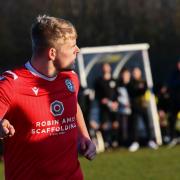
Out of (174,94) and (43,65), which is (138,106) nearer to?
(174,94)

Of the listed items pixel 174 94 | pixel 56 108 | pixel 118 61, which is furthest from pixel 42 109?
pixel 118 61

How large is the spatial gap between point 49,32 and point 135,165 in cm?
787

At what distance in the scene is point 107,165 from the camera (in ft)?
42.7

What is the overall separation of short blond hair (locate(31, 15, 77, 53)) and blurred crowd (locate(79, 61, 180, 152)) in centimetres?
982

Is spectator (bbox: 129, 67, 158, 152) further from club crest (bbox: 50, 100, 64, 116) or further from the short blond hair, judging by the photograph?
the short blond hair

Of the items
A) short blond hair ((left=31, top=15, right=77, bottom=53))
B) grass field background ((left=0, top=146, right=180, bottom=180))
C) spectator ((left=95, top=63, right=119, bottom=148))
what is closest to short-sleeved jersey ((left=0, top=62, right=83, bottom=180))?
short blond hair ((left=31, top=15, right=77, bottom=53))

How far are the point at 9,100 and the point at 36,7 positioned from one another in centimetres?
2838

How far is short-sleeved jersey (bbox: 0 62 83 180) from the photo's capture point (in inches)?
205

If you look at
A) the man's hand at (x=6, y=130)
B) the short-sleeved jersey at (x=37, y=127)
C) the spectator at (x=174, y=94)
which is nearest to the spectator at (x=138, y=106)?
the spectator at (x=174, y=94)

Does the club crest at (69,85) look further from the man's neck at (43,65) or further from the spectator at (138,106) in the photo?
the spectator at (138,106)

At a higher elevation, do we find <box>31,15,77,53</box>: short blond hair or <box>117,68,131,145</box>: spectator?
<box>31,15,77,53</box>: short blond hair

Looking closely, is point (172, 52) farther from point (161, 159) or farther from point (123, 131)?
point (161, 159)

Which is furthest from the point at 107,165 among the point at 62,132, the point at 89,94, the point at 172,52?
the point at 172,52

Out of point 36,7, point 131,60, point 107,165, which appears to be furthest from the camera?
point 36,7
